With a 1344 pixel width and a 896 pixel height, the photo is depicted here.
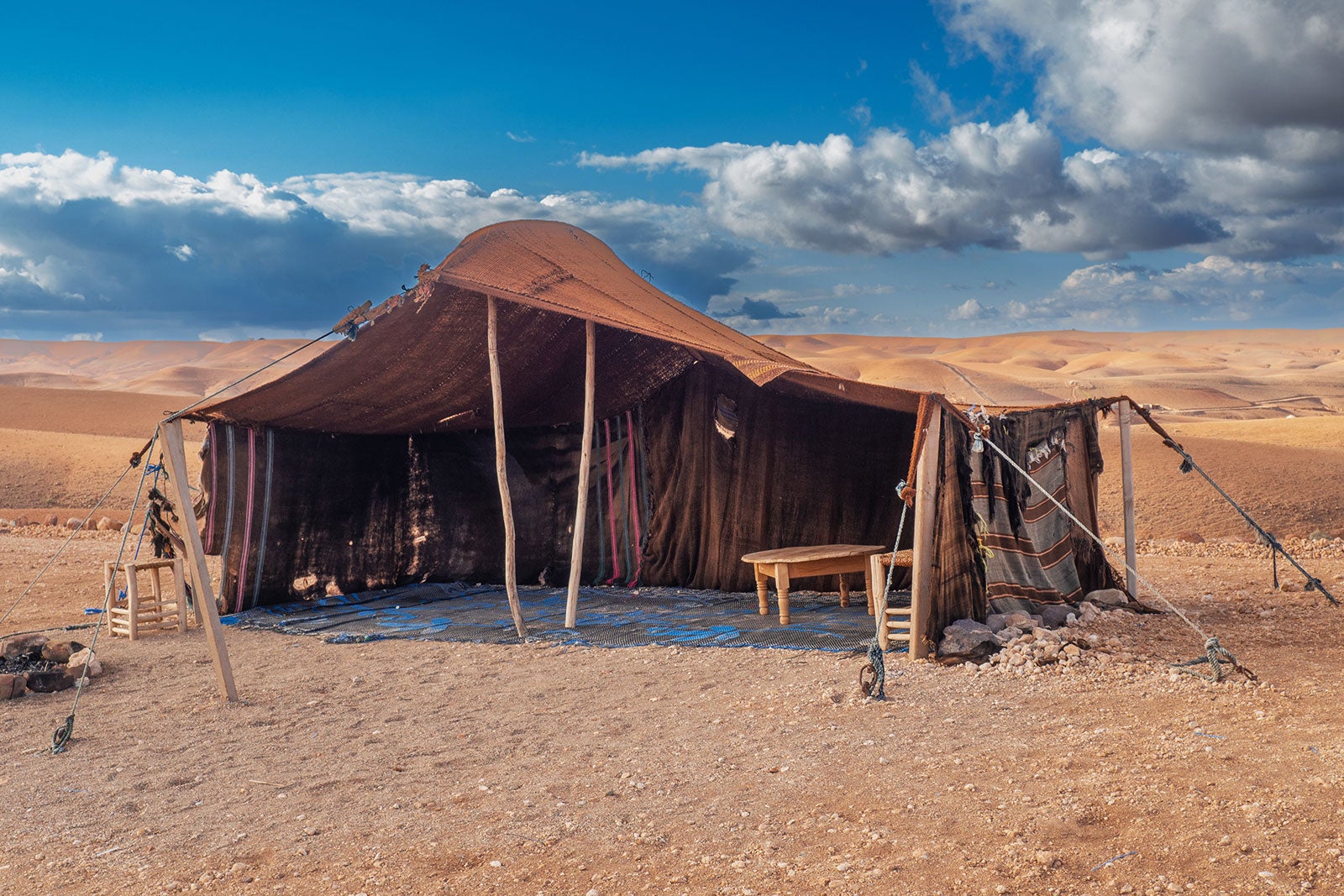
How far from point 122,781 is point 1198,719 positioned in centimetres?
409

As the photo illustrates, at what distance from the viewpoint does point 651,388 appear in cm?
873

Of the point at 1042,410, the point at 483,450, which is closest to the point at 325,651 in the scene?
the point at 483,450

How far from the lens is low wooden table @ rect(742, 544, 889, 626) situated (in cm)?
652

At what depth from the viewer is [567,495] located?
9.28 m

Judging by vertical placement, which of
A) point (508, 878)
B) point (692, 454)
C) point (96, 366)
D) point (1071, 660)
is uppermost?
point (96, 366)

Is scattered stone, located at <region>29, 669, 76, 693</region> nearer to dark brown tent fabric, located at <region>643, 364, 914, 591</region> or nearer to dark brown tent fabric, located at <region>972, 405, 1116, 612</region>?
dark brown tent fabric, located at <region>643, 364, 914, 591</region>

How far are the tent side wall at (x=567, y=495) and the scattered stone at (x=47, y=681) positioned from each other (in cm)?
231

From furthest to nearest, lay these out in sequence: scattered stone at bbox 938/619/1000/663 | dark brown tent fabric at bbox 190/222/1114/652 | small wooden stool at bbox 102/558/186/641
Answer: small wooden stool at bbox 102/558/186/641 → dark brown tent fabric at bbox 190/222/1114/652 → scattered stone at bbox 938/619/1000/663

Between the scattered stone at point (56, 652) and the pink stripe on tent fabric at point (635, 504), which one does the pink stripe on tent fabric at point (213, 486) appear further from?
the pink stripe on tent fabric at point (635, 504)

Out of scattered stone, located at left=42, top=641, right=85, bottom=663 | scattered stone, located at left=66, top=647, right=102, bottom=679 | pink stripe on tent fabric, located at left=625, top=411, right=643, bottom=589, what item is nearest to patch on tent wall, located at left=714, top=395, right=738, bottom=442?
pink stripe on tent fabric, located at left=625, top=411, right=643, bottom=589

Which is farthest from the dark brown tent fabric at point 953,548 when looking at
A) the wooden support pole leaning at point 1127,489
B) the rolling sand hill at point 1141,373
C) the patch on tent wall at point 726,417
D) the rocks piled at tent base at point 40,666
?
the rocks piled at tent base at point 40,666

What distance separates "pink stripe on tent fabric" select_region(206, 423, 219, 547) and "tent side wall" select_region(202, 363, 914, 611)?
0.04 feet

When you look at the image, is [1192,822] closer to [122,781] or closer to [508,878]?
[508,878]

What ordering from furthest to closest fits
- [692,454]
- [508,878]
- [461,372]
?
[692,454], [461,372], [508,878]
